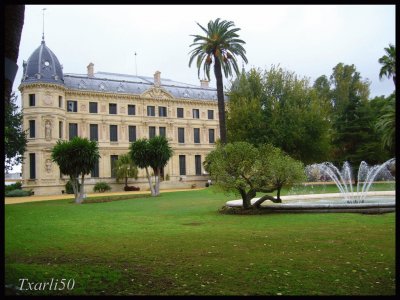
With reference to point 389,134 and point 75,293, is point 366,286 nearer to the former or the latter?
point 75,293

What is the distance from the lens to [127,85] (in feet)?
193

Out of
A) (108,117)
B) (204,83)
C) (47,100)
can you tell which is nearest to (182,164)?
(108,117)

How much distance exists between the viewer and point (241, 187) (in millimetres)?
19078

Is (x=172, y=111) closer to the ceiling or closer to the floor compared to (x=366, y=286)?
closer to the ceiling

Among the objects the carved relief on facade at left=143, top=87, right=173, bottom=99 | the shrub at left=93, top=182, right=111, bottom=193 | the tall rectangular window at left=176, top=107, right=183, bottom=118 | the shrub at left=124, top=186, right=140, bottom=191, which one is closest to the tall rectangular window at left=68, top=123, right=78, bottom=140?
the shrub at left=93, top=182, right=111, bottom=193

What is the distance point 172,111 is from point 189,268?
53.5 metres

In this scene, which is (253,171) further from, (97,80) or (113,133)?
(97,80)

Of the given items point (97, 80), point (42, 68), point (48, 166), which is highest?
point (42, 68)

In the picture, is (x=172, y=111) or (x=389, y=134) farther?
(x=172, y=111)

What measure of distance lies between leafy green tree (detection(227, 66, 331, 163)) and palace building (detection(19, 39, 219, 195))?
16807 millimetres

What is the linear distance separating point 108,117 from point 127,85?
5783mm

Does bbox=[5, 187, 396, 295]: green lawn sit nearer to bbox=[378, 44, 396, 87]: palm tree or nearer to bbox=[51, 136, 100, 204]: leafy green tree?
bbox=[51, 136, 100, 204]: leafy green tree

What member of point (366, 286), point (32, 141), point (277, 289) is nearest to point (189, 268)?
point (277, 289)
